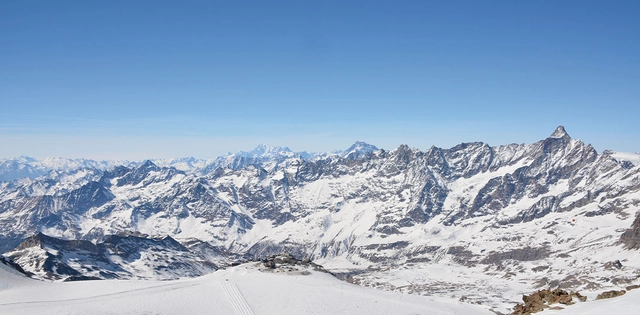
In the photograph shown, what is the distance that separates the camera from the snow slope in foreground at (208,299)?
172ft

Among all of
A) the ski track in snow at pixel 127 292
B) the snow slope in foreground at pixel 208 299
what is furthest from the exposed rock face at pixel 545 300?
the ski track in snow at pixel 127 292

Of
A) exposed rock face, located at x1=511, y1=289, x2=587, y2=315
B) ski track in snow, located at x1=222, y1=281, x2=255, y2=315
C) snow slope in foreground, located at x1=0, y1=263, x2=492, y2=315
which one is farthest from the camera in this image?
ski track in snow, located at x1=222, y1=281, x2=255, y2=315

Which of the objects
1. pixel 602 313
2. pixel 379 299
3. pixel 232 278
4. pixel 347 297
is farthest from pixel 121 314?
pixel 602 313

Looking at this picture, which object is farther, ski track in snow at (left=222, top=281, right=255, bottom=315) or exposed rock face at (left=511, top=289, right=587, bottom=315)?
ski track in snow at (left=222, top=281, right=255, bottom=315)

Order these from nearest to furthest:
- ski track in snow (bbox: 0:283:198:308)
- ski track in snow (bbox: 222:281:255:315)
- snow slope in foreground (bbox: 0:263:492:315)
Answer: snow slope in foreground (bbox: 0:263:492:315) → ski track in snow (bbox: 0:283:198:308) → ski track in snow (bbox: 222:281:255:315)

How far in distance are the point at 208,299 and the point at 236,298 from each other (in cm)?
390

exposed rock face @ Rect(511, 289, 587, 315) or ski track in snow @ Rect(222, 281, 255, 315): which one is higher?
exposed rock face @ Rect(511, 289, 587, 315)

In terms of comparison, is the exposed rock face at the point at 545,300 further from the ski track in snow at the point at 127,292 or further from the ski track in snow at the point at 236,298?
the ski track in snow at the point at 127,292

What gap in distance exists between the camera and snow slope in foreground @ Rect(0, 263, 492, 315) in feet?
172

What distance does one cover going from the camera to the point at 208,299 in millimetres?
58250

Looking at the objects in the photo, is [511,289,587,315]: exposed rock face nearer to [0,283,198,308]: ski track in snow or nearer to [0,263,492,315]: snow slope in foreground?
[0,263,492,315]: snow slope in foreground

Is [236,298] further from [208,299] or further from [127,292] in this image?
[127,292]

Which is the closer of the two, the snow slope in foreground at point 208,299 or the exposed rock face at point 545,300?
the exposed rock face at point 545,300

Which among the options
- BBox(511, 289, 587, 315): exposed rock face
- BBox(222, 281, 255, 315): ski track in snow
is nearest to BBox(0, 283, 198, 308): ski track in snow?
BBox(222, 281, 255, 315): ski track in snow
